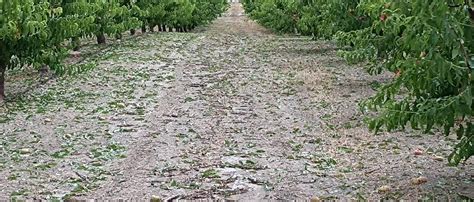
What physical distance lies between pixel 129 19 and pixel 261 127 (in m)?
14.9

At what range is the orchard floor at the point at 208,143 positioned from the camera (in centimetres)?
591

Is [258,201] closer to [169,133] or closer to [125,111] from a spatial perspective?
[169,133]

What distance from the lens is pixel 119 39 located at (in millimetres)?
24609

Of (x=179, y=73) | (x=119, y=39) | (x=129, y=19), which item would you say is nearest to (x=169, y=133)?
(x=179, y=73)

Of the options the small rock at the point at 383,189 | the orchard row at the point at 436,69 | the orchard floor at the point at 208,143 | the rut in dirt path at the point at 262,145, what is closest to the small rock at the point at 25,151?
the orchard floor at the point at 208,143

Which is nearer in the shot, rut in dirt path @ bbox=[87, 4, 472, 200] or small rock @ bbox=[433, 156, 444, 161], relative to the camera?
rut in dirt path @ bbox=[87, 4, 472, 200]

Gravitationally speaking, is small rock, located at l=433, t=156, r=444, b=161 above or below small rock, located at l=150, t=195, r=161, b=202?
below

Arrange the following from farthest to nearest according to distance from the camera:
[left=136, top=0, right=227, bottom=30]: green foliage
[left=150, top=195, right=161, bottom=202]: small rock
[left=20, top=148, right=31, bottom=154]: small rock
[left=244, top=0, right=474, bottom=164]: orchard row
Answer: [left=136, top=0, right=227, bottom=30]: green foliage → [left=20, top=148, right=31, bottom=154]: small rock → [left=150, top=195, right=161, bottom=202]: small rock → [left=244, top=0, right=474, bottom=164]: orchard row

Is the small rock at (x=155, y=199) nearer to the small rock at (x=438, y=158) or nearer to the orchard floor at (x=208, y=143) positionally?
the orchard floor at (x=208, y=143)

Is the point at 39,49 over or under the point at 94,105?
over

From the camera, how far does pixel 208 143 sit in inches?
300

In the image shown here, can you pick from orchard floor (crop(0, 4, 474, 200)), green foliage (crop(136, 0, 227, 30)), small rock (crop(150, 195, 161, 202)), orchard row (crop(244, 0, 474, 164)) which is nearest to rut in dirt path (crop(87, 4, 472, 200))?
orchard floor (crop(0, 4, 474, 200))

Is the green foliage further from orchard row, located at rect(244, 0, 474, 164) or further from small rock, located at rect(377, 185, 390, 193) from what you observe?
orchard row, located at rect(244, 0, 474, 164)

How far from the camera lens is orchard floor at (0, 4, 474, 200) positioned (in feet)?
19.4
